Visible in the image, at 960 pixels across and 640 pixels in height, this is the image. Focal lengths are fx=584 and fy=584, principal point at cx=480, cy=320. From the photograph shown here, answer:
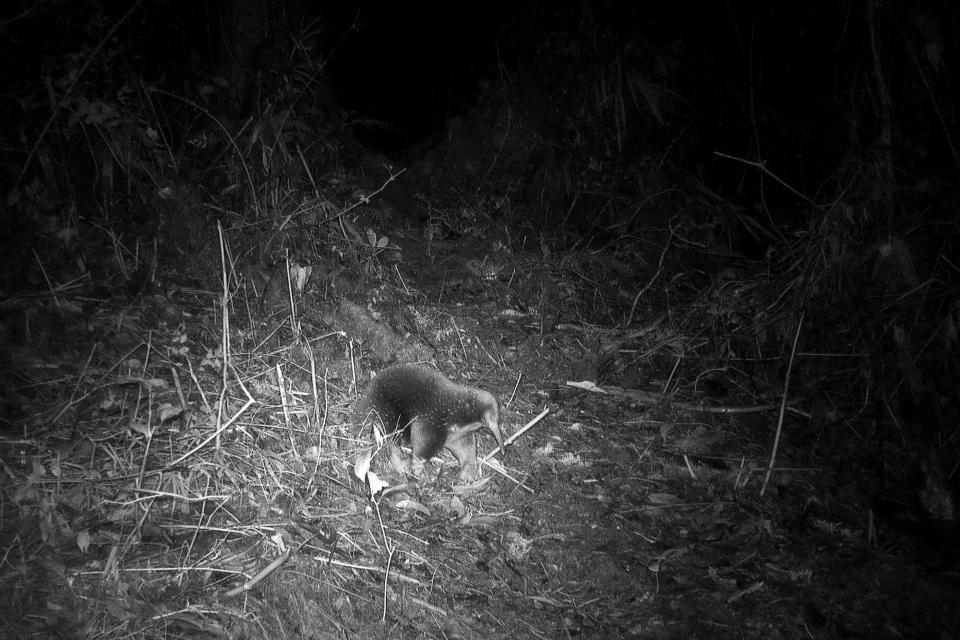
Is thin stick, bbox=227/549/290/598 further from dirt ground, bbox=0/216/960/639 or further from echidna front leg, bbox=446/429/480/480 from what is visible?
echidna front leg, bbox=446/429/480/480

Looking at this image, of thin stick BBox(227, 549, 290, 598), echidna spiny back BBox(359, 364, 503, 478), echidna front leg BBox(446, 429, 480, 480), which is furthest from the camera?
echidna front leg BBox(446, 429, 480, 480)

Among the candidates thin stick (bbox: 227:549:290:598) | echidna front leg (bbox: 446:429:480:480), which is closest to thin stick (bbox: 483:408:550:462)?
echidna front leg (bbox: 446:429:480:480)

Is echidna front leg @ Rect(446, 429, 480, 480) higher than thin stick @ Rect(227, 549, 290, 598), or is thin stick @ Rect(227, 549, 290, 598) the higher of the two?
thin stick @ Rect(227, 549, 290, 598)

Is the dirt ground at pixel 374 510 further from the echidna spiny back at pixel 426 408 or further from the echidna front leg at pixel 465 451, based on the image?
the echidna spiny back at pixel 426 408

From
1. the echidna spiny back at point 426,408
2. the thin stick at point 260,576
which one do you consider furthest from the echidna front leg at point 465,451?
the thin stick at point 260,576

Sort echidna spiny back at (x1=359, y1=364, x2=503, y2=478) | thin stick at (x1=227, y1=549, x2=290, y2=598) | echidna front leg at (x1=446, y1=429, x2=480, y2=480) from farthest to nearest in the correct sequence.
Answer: echidna front leg at (x1=446, y1=429, x2=480, y2=480), echidna spiny back at (x1=359, y1=364, x2=503, y2=478), thin stick at (x1=227, y1=549, x2=290, y2=598)

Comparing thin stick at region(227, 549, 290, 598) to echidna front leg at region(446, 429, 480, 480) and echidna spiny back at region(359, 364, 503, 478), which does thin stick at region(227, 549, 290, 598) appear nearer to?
echidna spiny back at region(359, 364, 503, 478)

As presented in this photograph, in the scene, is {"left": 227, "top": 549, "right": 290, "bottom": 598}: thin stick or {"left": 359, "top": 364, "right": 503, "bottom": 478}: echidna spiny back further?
{"left": 359, "top": 364, "right": 503, "bottom": 478}: echidna spiny back

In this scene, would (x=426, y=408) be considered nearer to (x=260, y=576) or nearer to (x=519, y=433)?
(x=519, y=433)

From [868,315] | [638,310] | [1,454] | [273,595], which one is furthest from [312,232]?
[868,315]

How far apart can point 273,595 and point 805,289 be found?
4101 mm

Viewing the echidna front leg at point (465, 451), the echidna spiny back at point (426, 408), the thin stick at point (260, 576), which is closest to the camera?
the thin stick at point (260, 576)

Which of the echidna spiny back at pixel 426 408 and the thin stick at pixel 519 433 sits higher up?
the echidna spiny back at pixel 426 408

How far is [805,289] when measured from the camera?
441 centimetres
